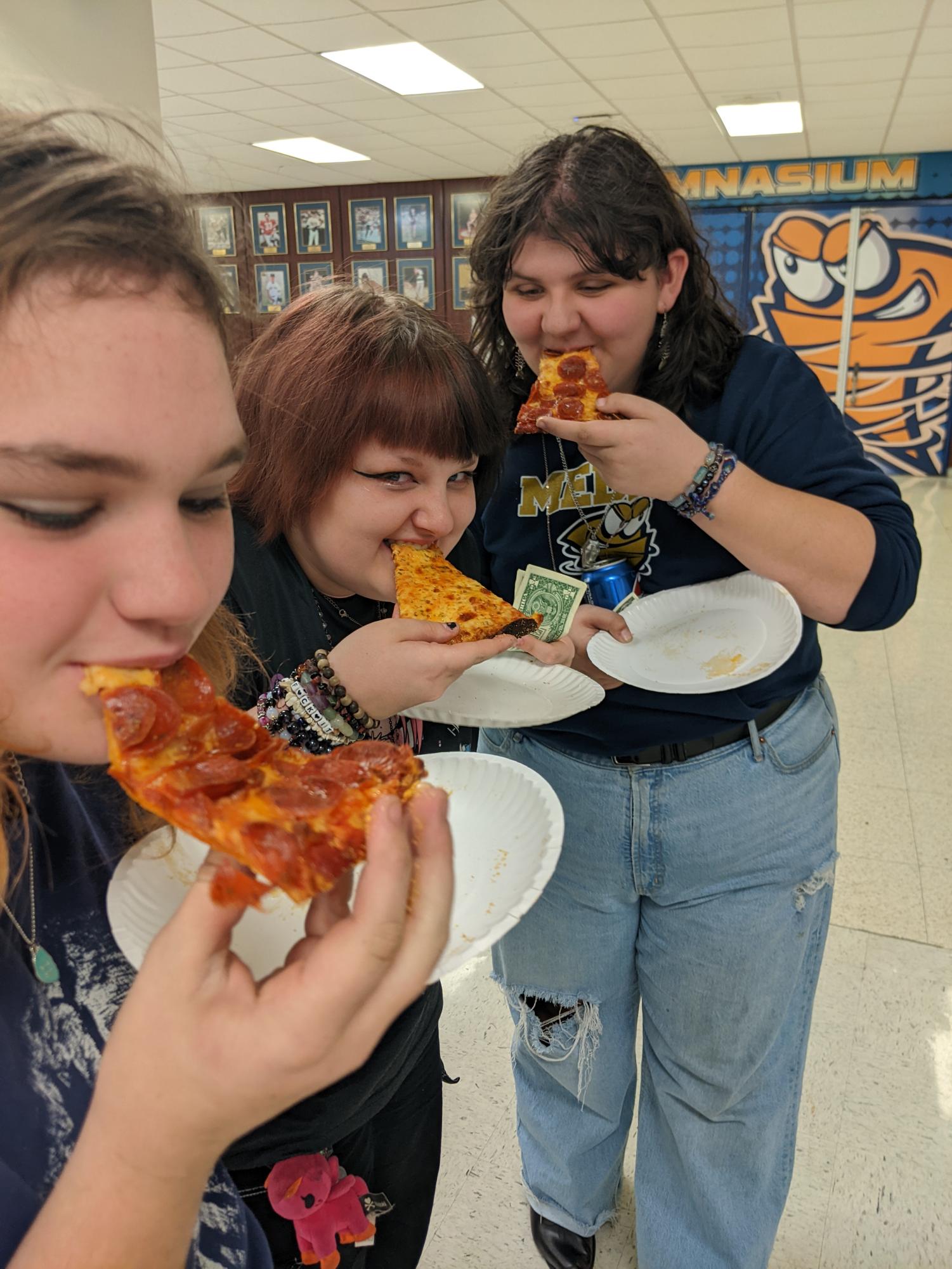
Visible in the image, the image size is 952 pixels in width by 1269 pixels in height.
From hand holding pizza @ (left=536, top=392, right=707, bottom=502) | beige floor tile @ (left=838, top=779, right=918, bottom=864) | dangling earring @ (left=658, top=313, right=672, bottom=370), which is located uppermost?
dangling earring @ (left=658, top=313, right=672, bottom=370)

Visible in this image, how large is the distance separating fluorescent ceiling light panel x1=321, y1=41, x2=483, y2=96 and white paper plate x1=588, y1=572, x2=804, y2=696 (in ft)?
20.7

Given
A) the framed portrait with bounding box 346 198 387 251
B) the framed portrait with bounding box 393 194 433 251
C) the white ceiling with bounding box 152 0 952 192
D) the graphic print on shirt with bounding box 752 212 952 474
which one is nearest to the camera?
the white ceiling with bounding box 152 0 952 192

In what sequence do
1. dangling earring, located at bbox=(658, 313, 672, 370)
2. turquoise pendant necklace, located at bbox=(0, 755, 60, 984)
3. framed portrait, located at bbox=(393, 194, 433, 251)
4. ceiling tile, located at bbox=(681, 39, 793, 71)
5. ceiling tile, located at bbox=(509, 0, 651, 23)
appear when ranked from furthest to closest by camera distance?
framed portrait, located at bbox=(393, 194, 433, 251) < ceiling tile, located at bbox=(681, 39, 793, 71) < ceiling tile, located at bbox=(509, 0, 651, 23) < dangling earring, located at bbox=(658, 313, 672, 370) < turquoise pendant necklace, located at bbox=(0, 755, 60, 984)

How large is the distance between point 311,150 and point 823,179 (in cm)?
600

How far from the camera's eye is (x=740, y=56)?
6.67 meters

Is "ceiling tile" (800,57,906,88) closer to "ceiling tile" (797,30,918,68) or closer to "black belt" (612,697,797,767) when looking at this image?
"ceiling tile" (797,30,918,68)

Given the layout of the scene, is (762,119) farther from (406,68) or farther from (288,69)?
(288,69)

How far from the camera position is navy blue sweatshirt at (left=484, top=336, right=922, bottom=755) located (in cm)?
149

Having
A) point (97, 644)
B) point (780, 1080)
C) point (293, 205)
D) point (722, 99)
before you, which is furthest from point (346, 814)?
point (293, 205)

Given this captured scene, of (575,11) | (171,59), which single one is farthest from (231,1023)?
(171,59)

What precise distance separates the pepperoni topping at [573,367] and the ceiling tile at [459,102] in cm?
727

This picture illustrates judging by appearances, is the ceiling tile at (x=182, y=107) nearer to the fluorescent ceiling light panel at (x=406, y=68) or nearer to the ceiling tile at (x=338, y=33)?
the fluorescent ceiling light panel at (x=406, y=68)

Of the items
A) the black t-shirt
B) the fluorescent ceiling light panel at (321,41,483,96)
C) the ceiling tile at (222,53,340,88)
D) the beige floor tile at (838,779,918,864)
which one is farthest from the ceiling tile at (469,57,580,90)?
the black t-shirt

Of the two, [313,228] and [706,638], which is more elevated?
[313,228]
